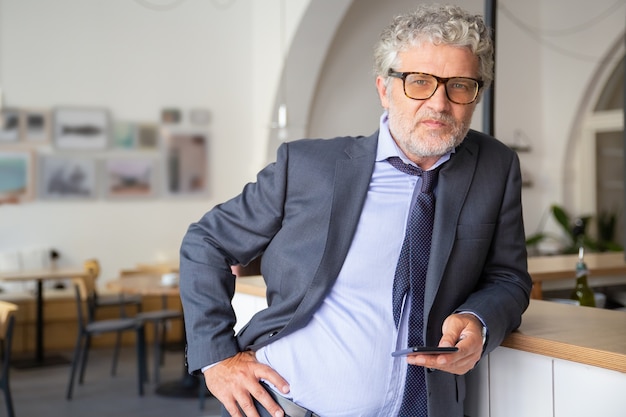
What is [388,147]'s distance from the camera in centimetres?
183

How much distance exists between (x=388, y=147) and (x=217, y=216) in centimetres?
42

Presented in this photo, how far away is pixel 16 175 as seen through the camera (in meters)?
9.63

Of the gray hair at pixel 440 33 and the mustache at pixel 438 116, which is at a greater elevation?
the gray hair at pixel 440 33

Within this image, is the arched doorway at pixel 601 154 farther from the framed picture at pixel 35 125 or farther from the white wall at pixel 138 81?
the framed picture at pixel 35 125

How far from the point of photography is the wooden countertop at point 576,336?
1.65 m

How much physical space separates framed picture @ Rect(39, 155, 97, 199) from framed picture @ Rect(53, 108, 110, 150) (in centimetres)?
17

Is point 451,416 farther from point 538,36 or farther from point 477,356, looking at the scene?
point 538,36

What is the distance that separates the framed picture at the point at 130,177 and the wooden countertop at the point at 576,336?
8361 mm

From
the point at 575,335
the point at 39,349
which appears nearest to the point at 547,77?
the point at 39,349

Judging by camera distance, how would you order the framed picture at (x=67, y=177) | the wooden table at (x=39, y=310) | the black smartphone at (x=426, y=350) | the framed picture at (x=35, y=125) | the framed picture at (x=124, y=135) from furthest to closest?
the framed picture at (x=124, y=135) → the framed picture at (x=67, y=177) → the framed picture at (x=35, y=125) → the wooden table at (x=39, y=310) → the black smartphone at (x=426, y=350)

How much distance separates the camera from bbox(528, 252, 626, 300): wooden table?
3.53 metres

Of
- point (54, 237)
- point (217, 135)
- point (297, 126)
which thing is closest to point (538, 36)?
point (297, 126)

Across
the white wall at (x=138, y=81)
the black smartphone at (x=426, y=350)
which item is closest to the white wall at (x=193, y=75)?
the white wall at (x=138, y=81)

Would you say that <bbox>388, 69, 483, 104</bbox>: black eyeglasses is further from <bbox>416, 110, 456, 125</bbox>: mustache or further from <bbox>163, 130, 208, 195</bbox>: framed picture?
<bbox>163, 130, 208, 195</bbox>: framed picture
